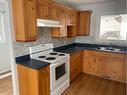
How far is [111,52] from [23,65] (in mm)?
2459

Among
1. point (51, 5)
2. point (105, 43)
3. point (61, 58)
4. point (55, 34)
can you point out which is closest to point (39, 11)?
point (51, 5)

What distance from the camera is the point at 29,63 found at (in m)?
2.18

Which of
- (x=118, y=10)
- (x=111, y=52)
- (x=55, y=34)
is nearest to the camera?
(x=55, y=34)

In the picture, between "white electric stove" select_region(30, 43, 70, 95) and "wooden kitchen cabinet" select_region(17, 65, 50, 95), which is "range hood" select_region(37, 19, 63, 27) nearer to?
"white electric stove" select_region(30, 43, 70, 95)

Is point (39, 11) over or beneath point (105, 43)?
over

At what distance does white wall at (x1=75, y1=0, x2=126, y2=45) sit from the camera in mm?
3453

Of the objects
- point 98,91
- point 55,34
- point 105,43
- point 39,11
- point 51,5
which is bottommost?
point 98,91

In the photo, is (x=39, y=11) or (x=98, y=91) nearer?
(x=39, y=11)

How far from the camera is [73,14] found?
3.61 m

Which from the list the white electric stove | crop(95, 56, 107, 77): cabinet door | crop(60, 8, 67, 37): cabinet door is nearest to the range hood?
crop(60, 8, 67, 37): cabinet door

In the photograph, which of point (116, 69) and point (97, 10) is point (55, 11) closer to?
point (97, 10)

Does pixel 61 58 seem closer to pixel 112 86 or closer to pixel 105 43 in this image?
pixel 112 86

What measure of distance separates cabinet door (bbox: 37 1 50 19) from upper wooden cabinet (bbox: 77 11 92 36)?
1733 millimetres

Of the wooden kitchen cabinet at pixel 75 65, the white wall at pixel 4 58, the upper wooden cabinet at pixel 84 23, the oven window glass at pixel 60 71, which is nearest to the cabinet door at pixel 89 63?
the wooden kitchen cabinet at pixel 75 65
